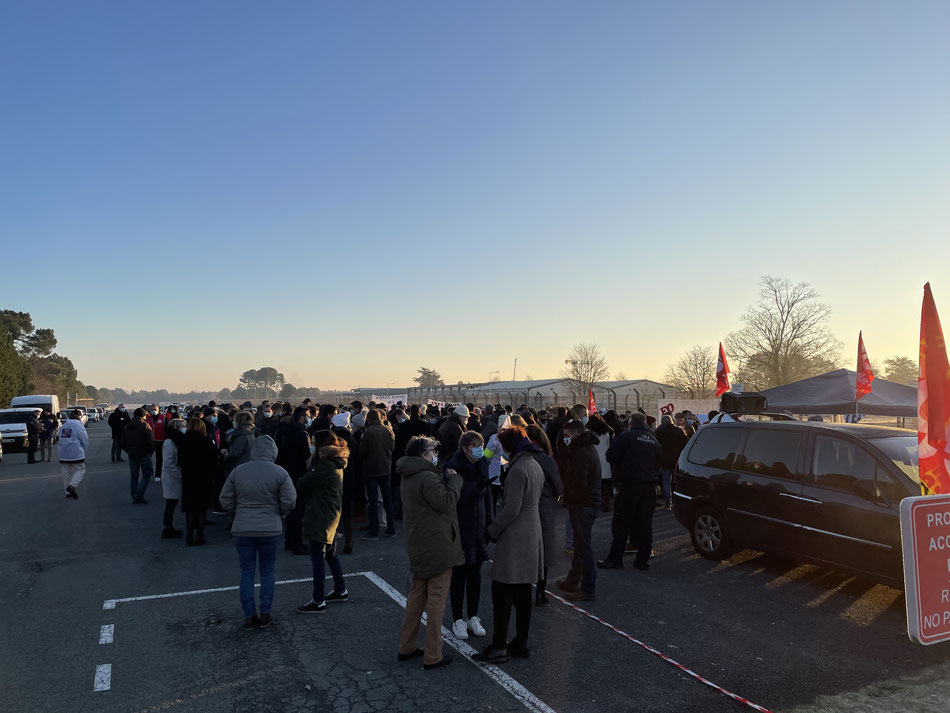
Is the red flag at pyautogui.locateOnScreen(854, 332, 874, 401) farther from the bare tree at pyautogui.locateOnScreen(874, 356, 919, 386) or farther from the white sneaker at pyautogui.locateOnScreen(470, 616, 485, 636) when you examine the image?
the bare tree at pyautogui.locateOnScreen(874, 356, 919, 386)

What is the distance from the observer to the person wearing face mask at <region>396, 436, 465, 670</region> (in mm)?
4961

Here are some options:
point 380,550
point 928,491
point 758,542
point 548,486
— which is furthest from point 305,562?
point 928,491

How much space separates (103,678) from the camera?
15.7 feet

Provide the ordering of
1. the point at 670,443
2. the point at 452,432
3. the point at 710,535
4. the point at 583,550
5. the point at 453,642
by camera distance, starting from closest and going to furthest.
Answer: the point at 453,642 < the point at 583,550 < the point at 710,535 < the point at 452,432 < the point at 670,443

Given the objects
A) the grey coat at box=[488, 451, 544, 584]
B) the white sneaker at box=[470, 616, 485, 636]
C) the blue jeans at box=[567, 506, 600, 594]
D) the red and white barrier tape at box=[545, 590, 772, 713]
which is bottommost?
the red and white barrier tape at box=[545, 590, 772, 713]

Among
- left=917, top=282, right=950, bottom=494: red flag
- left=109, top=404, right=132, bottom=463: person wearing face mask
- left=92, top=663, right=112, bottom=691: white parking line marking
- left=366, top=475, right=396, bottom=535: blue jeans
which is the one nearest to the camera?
left=917, top=282, right=950, bottom=494: red flag

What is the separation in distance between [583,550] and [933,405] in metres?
4.01

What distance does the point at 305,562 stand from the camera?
831 cm

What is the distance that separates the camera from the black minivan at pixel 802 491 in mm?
6332

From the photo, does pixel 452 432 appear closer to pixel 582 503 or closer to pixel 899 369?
pixel 582 503

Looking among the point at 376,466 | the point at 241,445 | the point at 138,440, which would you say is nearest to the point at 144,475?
the point at 138,440

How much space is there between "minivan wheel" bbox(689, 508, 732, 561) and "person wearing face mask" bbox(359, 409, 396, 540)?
4605 millimetres

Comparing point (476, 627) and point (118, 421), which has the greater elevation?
point (118, 421)

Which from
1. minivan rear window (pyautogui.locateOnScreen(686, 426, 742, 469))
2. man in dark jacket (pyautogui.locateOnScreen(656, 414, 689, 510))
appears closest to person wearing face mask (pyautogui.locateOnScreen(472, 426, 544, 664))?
minivan rear window (pyautogui.locateOnScreen(686, 426, 742, 469))
